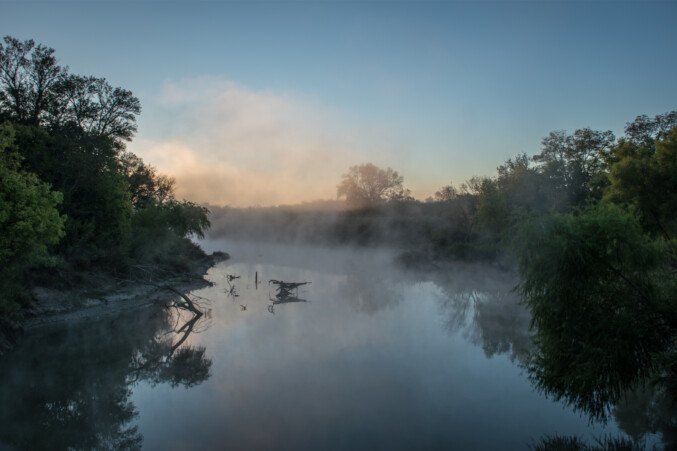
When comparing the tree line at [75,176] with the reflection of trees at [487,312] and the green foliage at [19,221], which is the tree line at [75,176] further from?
the reflection of trees at [487,312]

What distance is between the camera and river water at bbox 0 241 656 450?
8773mm

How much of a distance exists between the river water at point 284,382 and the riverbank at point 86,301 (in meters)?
0.99

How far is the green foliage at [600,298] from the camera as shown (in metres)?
7.61

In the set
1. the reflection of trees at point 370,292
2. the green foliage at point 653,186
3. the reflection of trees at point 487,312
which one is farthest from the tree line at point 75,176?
the green foliage at point 653,186

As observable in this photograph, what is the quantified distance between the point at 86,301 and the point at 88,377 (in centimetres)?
953

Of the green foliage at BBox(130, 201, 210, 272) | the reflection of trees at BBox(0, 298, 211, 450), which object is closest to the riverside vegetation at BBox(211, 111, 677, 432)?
the reflection of trees at BBox(0, 298, 211, 450)

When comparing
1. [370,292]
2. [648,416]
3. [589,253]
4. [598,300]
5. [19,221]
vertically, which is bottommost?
[648,416]

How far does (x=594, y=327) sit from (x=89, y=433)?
Result: 1149 centimetres

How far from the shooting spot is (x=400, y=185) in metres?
74.4

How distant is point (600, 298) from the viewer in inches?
320

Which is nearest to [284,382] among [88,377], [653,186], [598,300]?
[88,377]

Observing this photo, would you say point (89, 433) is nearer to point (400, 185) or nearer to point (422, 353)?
point (422, 353)

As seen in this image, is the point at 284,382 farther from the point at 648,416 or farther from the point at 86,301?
the point at 86,301

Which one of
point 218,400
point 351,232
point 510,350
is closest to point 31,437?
point 218,400
